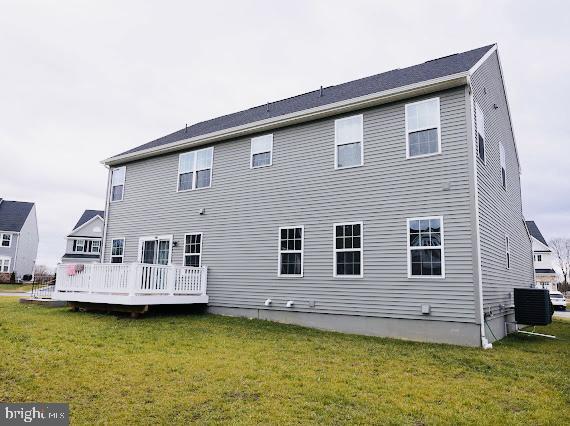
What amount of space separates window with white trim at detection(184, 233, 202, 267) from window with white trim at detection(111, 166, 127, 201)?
4379mm

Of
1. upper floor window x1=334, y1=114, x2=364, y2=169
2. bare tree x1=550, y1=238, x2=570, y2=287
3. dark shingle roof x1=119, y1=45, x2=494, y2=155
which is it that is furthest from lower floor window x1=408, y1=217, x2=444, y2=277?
bare tree x1=550, y1=238, x2=570, y2=287

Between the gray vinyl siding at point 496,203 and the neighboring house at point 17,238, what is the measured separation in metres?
38.7

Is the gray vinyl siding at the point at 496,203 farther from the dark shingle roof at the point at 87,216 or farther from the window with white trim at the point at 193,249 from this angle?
the dark shingle roof at the point at 87,216

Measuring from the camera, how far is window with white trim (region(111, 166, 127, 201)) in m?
16.2

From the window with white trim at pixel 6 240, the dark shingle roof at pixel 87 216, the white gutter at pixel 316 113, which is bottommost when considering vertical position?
the window with white trim at pixel 6 240

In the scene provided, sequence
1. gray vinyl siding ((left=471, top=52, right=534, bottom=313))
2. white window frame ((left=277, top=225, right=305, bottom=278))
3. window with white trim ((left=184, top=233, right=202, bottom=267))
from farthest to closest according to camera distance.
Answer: window with white trim ((left=184, top=233, right=202, bottom=267))
white window frame ((left=277, top=225, right=305, bottom=278))
gray vinyl siding ((left=471, top=52, right=534, bottom=313))

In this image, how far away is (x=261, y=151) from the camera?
Answer: 12500 millimetres

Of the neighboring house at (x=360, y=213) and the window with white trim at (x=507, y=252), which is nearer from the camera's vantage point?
the neighboring house at (x=360, y=213)

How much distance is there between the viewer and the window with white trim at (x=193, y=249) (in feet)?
43.8

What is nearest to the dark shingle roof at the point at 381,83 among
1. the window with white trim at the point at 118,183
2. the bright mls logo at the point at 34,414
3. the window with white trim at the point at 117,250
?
the window with white trim at the point at 118,183

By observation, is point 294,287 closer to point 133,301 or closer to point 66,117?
point 133,301

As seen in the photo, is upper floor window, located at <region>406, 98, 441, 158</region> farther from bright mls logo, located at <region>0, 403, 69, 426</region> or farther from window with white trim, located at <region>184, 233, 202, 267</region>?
bright mls logo, located at <region>0, 403, 69, 426</region>

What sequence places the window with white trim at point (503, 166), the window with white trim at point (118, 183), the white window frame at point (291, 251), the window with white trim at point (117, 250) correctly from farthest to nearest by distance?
the window with white trim at point (118, 183) < the window with white trim at point (117, 250) < the window with white trim at point (503, 166) < the white window frame at point (291, 251)

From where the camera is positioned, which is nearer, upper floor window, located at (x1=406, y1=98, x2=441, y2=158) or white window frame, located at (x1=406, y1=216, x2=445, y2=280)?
white window frame, located at (x1=406, y1=216, x2=445, y2=280)
